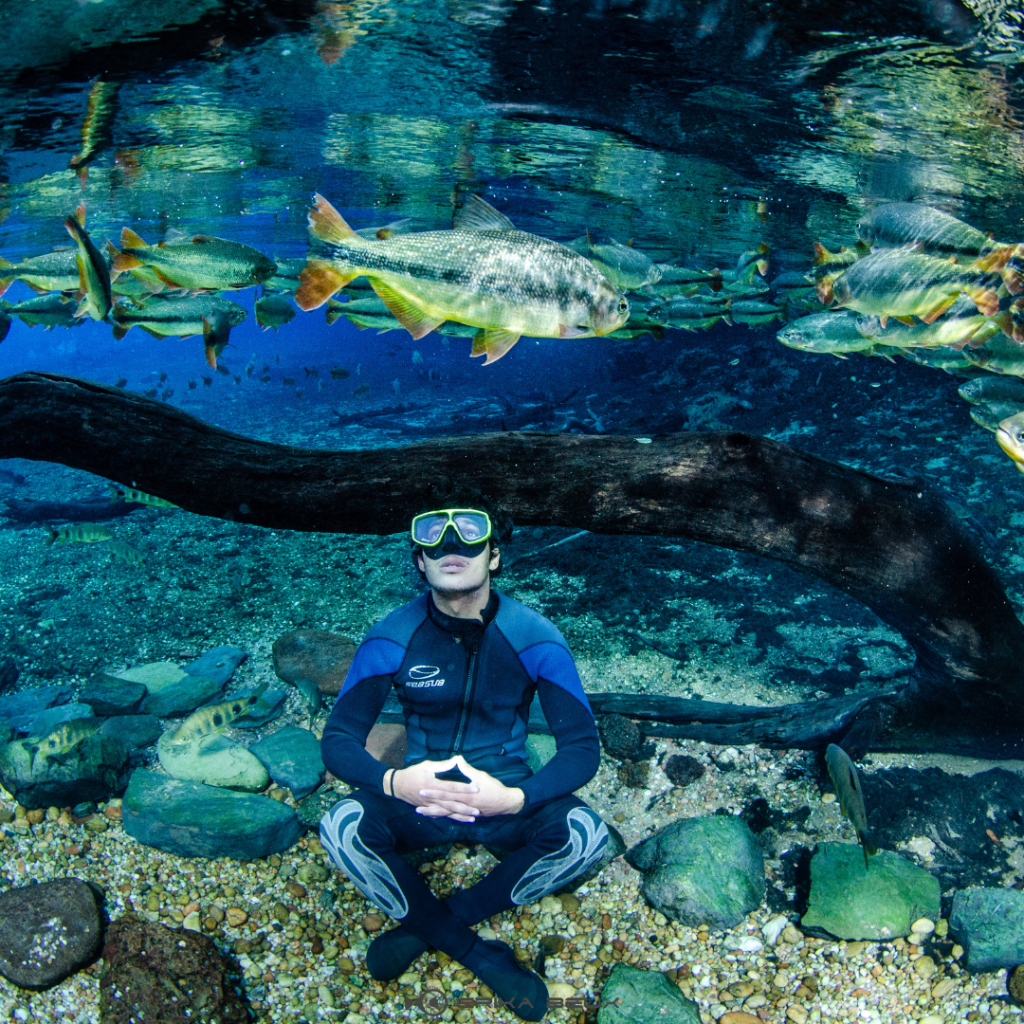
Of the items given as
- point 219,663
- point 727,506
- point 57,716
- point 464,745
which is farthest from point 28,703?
point 727,506

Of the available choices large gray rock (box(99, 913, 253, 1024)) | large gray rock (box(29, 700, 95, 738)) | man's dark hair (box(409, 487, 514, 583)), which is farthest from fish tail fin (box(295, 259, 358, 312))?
large gray rock (box(29, 700, 95, 738))

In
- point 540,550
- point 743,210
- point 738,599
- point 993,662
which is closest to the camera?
point 993,662

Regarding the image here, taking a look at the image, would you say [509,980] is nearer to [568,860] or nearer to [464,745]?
[568,860]

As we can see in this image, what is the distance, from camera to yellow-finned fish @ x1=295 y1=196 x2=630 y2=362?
287 centimetres

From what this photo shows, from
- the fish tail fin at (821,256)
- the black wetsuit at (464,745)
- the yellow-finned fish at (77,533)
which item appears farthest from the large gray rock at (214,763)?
the fish tail fin at (821,256)

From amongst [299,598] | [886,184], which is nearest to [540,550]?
[299,598]

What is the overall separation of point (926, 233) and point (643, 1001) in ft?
14.5

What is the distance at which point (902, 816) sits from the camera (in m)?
3.53

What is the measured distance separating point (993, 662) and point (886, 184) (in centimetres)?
1084

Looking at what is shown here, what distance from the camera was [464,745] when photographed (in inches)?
124

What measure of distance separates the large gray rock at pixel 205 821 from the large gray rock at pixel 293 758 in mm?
318

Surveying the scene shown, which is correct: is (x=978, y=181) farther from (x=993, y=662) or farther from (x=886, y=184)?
(x=993, y=662)

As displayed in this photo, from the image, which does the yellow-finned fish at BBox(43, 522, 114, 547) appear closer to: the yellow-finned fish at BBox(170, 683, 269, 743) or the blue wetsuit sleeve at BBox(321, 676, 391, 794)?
the yellow-finned fish at BBox(170, 683, 269, 743)

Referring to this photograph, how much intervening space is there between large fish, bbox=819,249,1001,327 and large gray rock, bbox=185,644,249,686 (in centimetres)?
539
